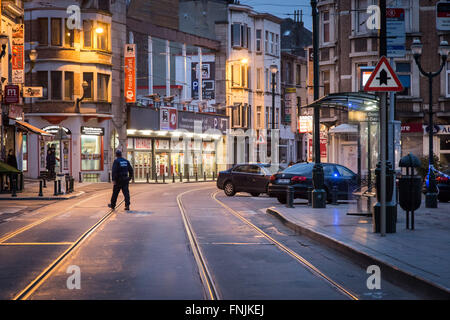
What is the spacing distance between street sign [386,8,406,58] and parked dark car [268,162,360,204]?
8195mm

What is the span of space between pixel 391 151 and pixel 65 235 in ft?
22.9

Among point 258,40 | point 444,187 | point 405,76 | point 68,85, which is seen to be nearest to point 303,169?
point 444,187

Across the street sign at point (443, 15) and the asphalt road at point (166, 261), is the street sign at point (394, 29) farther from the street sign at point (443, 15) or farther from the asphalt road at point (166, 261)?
the asphalt road at point (166, 261)

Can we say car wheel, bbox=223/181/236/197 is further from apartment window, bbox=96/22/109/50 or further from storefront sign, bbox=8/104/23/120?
apartment window, bbox=96/22/109/50

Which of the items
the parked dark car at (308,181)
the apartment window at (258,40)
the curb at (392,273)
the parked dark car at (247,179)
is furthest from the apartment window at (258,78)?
the curb at (392,273)

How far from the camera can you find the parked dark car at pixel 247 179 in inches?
1167

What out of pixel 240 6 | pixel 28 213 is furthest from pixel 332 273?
pixel 240 6

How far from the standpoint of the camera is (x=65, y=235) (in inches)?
566

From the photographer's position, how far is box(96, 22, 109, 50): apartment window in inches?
1802

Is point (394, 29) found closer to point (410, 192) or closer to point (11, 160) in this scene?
point (410, 192)

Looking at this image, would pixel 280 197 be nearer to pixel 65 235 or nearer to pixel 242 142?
pixel 65 235

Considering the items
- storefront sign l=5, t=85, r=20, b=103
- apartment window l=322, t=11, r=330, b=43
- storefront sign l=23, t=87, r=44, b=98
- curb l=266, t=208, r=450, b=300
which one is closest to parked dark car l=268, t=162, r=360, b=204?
curb l=266, t=208, r=450, b=300

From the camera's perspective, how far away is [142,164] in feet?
172

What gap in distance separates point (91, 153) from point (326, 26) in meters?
16.9
